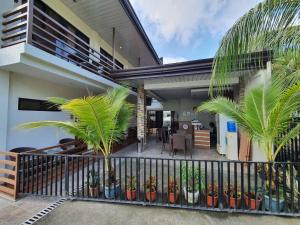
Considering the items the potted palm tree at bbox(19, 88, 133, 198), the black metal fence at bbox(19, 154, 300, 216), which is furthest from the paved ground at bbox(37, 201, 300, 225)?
the potted palm tree at bbox(19, 88, 133, 198)

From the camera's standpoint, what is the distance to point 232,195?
10.1 ft

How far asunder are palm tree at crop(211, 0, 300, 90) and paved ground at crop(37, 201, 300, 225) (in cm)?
248

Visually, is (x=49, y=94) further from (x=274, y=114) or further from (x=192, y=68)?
(x=274, y=114)

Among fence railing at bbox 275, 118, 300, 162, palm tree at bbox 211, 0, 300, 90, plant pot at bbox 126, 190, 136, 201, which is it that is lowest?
plant pot at bbox 126, 190, 136, 201

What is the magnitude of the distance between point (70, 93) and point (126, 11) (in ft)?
14.1

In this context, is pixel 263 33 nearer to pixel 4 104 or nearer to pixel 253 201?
pixel 253 201

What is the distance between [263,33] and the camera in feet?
7.90

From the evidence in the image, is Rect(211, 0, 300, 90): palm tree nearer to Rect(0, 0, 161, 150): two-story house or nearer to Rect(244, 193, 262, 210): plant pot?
Rect(244, 193, 262, 210): plant pot

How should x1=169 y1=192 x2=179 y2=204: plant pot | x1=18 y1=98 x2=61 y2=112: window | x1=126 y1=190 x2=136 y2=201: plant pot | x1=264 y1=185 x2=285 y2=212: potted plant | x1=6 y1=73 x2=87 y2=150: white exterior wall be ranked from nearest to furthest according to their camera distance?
x1=264 y1=185 x2=285 y2=212: potted plant < x1=169 y1=192 x2=179 y2=204: plant pot < x1=126 y1=190 x2=136 y2=201: plant pot < x1=6 y1=73 x2=87 y2=150: white exterior wall < x1=18 y1=98 x2=61 y2=112: window

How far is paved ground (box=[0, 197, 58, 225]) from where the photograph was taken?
2.76 meters

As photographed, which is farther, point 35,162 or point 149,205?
point 35,162

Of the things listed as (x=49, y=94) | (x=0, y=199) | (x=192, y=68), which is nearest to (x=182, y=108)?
(x=192, y=68)

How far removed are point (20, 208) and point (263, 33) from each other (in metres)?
5.20

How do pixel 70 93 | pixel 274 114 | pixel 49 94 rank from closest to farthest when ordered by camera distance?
1. pixel 274 114
2. pixel 49 94
3. pixel 70 93
